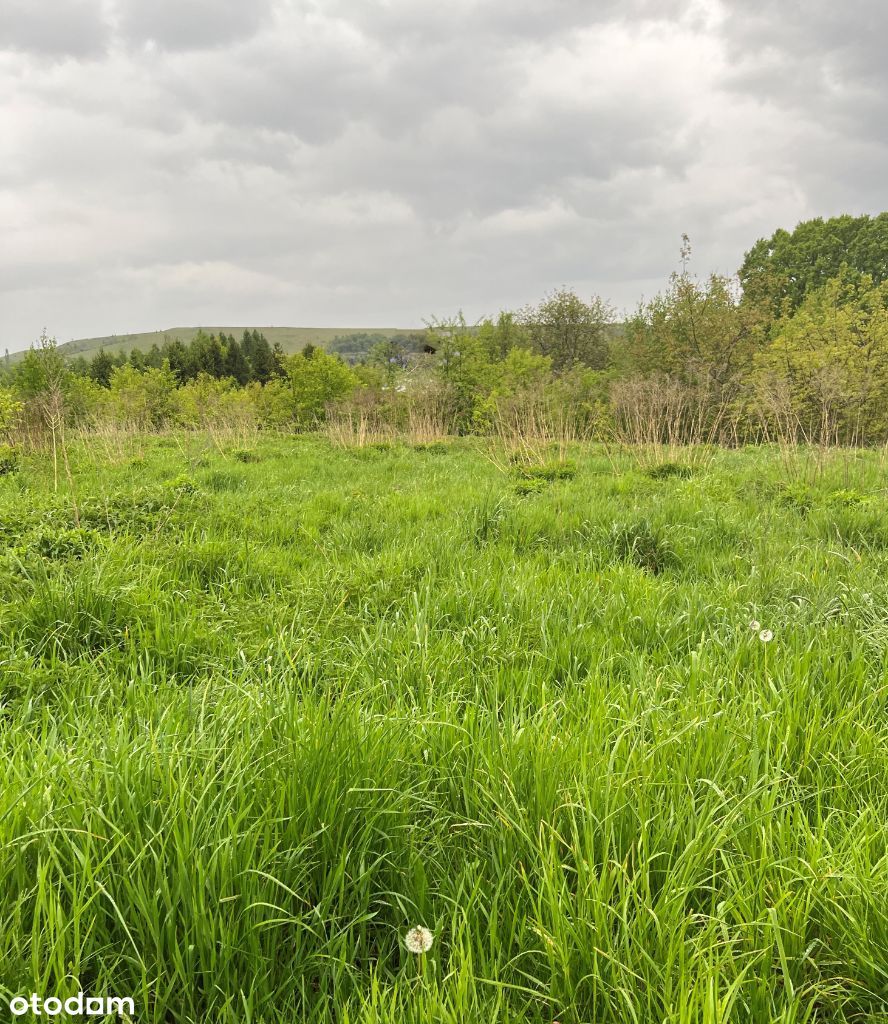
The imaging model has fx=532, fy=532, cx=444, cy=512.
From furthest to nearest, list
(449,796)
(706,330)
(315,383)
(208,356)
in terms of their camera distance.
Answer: (208,356) < (315,383) < (706,330) < (449,796)

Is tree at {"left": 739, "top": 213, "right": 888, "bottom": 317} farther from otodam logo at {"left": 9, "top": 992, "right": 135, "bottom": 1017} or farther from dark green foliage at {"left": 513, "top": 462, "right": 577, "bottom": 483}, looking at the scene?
otodam logo at {"left": 9, "top": 992, "right": 135, "bottom": 1017}

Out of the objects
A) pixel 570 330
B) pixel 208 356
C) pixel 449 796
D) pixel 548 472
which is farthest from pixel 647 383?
pixel 208 356

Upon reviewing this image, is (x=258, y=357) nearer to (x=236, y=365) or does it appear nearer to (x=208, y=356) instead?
(x=236, y=365)

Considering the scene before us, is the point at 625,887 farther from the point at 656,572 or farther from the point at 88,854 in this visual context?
the point at 656,572

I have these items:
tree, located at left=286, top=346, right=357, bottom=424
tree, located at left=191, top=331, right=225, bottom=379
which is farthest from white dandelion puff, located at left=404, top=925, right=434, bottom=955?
tree, located at left=191, top=331, right=225, bottom=379

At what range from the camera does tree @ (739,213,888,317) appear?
3944 cm

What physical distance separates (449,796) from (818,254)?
5351 cm

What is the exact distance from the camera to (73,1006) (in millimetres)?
862

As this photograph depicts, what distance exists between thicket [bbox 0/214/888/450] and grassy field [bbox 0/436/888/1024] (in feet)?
12.4

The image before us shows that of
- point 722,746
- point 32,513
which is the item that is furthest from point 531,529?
point 32,513

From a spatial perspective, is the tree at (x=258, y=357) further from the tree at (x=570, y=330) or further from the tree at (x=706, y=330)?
the tree at (x=706, y=330)

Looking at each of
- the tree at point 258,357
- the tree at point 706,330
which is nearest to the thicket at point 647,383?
the tree at point 706,330

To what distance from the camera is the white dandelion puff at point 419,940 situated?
3.04ft

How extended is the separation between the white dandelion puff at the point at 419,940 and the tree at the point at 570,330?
50318 millimetres
